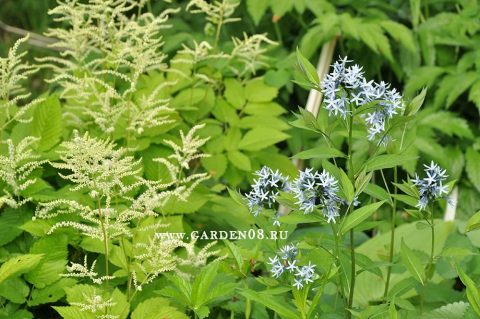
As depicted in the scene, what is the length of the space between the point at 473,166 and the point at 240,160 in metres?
1.21

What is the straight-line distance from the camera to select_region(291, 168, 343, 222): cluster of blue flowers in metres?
1.79

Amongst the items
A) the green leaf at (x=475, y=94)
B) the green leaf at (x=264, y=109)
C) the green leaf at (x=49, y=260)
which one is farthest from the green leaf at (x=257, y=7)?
the green leaf at (x=49, y=260)

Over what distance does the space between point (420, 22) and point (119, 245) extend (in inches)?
86.8

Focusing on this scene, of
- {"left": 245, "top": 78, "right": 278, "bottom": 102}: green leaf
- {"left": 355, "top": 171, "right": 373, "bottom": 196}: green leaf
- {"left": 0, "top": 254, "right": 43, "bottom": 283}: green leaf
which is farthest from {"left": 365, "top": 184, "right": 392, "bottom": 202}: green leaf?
{"left": 245, "top": 78, "right": 278, "bottom": 102}: green leaf

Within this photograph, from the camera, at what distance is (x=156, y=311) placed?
226 cm

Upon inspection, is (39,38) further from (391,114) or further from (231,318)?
(391,114)

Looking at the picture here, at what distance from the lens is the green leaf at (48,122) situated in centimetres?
282

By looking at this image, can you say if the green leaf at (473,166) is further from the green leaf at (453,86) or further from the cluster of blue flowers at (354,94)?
the cluster of blue flowers at (354,94)

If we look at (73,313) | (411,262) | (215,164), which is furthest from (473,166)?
(73,313)

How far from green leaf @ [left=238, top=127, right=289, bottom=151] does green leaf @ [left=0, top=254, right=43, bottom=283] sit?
1044 mm

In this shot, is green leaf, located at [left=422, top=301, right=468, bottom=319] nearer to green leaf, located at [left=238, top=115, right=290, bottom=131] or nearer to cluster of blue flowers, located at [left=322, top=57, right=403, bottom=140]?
cluster of blue flowers, located at [left=322, top=57, right=403, bottom=140]

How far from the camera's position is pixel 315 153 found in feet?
6.06

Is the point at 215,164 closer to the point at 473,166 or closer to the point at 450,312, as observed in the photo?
the point at 450,312

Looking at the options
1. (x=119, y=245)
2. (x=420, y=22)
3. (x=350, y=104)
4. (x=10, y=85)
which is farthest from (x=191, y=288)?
(x=420, y=22)
